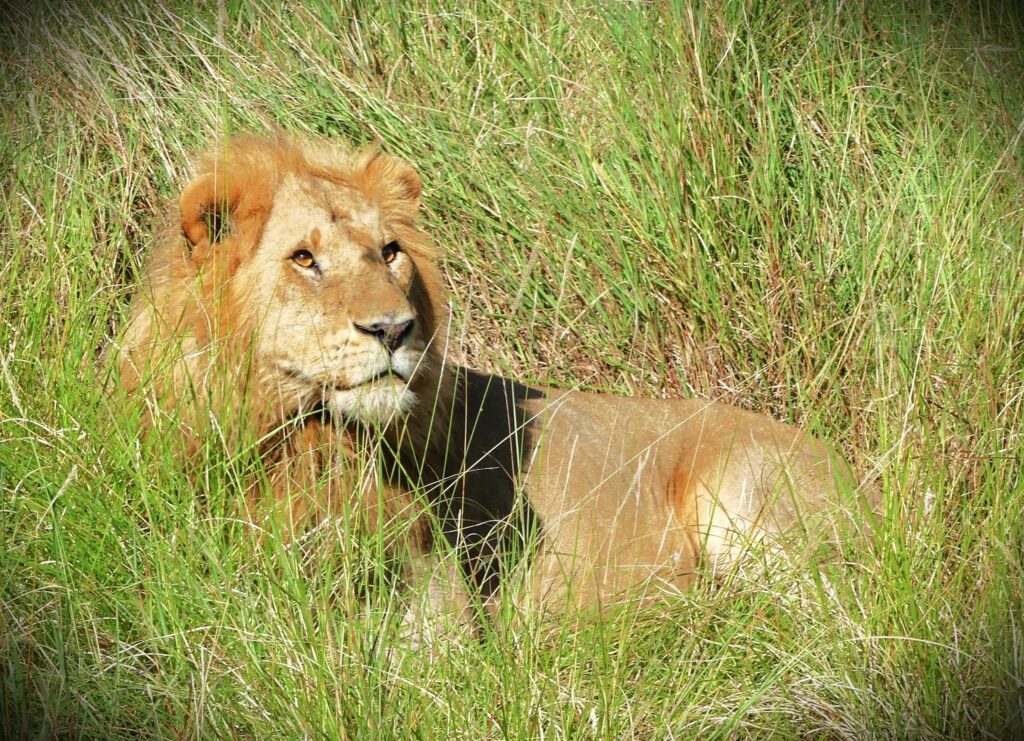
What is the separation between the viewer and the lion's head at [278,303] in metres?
3.17

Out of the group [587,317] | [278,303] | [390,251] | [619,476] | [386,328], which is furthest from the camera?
[587,317]

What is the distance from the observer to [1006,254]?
4207 mm

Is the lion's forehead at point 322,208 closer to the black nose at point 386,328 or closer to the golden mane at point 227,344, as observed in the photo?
the golden mane at point 227,344

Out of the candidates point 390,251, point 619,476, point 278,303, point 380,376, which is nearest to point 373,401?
point 380,376

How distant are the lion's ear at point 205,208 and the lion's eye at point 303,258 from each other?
20cm

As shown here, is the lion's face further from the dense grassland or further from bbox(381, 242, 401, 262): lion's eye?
the dense grassland

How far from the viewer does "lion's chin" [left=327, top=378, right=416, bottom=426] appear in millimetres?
3168

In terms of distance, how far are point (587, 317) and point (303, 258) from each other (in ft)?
6.44

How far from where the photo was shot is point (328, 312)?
3197 mm

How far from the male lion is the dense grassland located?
18 centimetres

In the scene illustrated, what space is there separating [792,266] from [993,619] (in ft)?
7.32

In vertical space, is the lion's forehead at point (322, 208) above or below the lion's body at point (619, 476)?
above

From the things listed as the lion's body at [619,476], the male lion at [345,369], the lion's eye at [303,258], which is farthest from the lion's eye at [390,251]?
the lion's body at [619,476]

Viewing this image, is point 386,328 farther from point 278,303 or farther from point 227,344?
point 227,344
